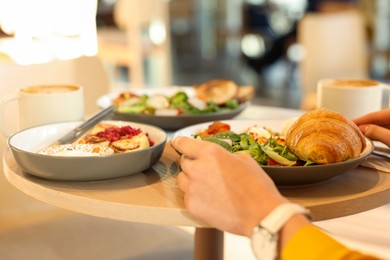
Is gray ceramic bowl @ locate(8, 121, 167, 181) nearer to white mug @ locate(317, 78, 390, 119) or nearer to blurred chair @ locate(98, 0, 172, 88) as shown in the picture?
white mug @ locate(317, 78, 390, 119)

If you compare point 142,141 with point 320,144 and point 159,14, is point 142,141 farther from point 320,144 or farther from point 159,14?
point 159,14

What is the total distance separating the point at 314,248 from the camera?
27.4 inches

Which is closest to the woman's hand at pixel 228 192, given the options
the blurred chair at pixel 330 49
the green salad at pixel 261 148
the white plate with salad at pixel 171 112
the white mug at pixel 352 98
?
the green salad at pixel 261 148

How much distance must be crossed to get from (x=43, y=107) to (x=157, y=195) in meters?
0.46

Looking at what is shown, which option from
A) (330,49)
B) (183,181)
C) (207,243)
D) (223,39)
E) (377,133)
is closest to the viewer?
(183,181)

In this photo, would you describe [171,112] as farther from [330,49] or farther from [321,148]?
[330,49]

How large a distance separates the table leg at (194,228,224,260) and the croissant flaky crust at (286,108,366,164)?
0.98 feet

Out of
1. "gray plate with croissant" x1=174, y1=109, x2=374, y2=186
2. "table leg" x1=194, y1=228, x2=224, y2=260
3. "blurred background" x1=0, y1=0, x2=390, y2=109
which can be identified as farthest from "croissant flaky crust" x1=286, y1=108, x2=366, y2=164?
"blurred background" x1=0, y1=0, x2=390, y2=109

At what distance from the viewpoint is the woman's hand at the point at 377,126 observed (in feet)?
3.42

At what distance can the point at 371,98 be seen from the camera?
1328 mm

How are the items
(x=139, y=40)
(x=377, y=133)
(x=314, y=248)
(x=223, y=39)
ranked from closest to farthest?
(x=314, y=248), (x=377, y=133), (x=139, y=40), (x=223, y=39)

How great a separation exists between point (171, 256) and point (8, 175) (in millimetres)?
440

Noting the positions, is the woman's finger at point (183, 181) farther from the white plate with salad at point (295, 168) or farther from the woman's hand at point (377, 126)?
the woman's hand at point (377, 126)

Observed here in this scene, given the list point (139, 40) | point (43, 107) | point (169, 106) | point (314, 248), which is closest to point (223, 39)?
point (139, 40)
